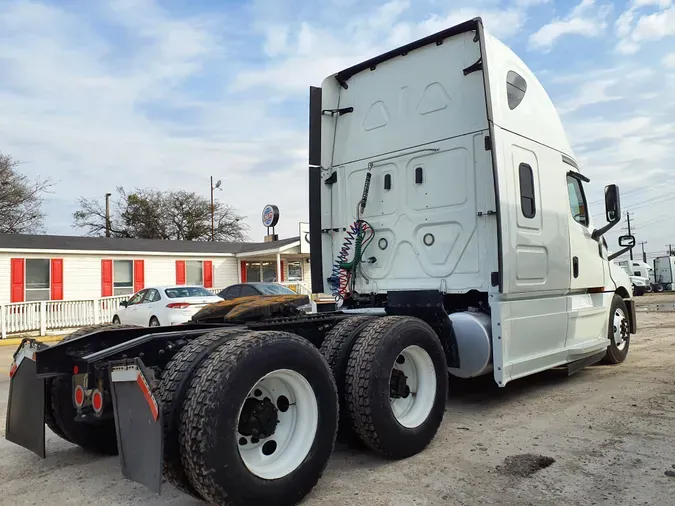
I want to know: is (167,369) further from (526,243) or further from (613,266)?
(613,266)

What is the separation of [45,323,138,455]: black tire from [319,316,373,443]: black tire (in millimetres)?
1591

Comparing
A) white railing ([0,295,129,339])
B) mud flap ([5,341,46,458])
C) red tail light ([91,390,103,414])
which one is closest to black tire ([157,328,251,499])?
red tail light ([91,390,103,414])

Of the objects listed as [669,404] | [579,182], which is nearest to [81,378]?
[669,404]

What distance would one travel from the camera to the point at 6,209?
3466 cm

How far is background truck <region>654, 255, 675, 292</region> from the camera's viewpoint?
42.0 metres

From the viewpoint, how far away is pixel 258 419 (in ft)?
10.4

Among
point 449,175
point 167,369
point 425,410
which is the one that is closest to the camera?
point 167,369

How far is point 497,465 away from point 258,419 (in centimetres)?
178

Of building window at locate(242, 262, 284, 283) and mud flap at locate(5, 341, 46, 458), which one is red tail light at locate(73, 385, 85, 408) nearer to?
mud flap at locate(5, 341, 46, 458)

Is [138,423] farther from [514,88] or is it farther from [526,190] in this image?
[514,88]

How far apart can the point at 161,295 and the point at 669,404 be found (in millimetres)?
12593

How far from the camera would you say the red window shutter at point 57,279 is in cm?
1984

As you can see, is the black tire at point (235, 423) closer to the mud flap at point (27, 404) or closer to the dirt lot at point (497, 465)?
the dirt lot at point (497, 465)

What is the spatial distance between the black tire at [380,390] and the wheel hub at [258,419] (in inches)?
29.2
